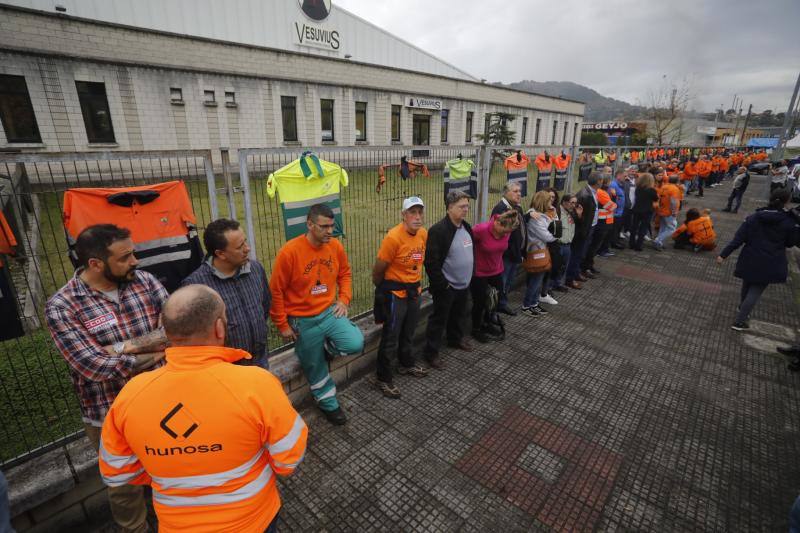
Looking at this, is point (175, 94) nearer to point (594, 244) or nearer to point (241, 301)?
point (594, 244)

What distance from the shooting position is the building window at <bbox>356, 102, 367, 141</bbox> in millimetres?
24281

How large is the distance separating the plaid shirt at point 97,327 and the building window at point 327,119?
21.9 metres

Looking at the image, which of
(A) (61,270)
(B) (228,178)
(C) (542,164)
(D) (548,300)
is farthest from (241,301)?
(C) (542,164)

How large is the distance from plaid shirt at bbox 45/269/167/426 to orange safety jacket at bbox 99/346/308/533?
77 centimetres

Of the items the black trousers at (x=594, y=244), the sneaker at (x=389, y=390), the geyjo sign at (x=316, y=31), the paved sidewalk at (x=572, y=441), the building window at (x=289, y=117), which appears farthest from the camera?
the geyjo sign at (x=316, y=31)

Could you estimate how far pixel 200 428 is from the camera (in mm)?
1446

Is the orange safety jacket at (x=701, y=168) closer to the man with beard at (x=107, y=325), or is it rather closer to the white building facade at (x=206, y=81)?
the white building facade at (x=206, y=81)

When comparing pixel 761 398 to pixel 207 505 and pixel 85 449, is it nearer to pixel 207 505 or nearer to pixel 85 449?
pixel 207 505

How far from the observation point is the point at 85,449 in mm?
2650

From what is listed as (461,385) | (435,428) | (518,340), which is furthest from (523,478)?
(518,340)

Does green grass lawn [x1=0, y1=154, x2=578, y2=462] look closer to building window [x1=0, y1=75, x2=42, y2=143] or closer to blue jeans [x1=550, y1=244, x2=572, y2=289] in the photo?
blue jeans [x1=550, y1=244, x2=572, y2=289]

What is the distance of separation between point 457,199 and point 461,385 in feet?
6.65

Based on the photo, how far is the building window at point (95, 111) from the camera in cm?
1492

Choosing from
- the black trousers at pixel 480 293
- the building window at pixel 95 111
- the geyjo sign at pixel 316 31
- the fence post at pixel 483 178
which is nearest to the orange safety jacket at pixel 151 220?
the black trousers at pixel 480 293
